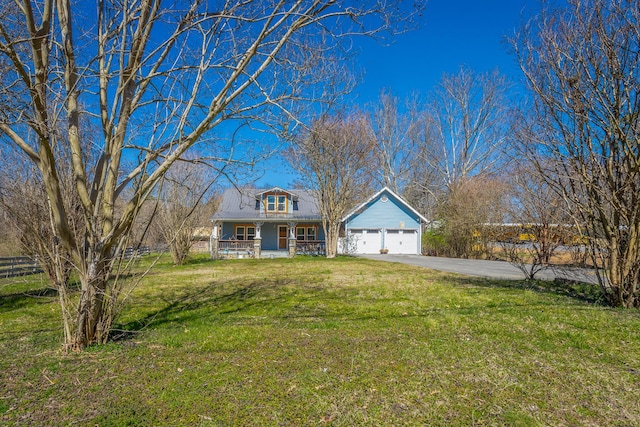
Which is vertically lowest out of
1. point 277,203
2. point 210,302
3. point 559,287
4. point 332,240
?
point 210,302

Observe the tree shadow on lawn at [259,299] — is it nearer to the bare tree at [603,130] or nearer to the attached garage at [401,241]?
the bare tree at [603,130]

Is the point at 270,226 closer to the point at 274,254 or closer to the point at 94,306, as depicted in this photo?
the point at 274,254

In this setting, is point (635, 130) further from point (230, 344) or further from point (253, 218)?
point (253, 218)

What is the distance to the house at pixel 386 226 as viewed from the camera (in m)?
25.6

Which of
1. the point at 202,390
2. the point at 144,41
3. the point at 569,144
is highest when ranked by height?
the point at 144,41

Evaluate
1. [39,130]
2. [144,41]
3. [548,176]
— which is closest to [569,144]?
[548,176]

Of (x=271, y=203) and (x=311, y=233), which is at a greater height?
(x=271, y=203)

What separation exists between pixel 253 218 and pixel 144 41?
19.6 meters

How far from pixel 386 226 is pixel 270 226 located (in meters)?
8.28

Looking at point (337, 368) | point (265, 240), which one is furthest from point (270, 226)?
point (337, 368)

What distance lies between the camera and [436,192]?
33.1m

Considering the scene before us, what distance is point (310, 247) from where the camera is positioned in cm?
2397

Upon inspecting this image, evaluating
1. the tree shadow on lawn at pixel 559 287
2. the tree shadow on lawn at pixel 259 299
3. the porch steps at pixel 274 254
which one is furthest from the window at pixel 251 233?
Answer: the tree shadow on lawn at pixel 559 287

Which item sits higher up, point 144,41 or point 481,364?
point 144,41
